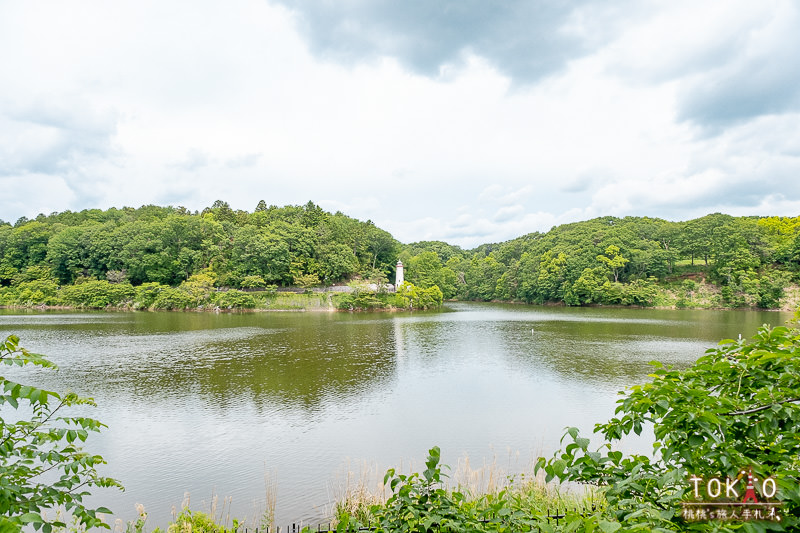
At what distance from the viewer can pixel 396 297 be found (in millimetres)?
48781

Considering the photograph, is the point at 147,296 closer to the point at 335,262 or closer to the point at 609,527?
the point at 335,262

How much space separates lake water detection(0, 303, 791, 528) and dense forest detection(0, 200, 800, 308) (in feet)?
85.4

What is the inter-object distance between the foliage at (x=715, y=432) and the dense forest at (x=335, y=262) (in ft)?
149

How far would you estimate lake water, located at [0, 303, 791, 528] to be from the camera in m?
7.52

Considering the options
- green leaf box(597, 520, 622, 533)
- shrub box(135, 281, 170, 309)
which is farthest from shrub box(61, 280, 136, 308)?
green leaf box(597, 520, 622, 533)

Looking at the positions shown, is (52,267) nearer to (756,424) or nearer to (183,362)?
(183,362)

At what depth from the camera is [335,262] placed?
51.9 meters

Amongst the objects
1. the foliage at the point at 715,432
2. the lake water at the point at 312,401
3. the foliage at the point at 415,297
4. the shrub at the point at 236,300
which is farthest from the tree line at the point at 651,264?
the foliage at the point at 715,432

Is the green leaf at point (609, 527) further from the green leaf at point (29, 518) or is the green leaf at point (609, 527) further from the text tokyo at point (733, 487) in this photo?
the green leaf at point (29, 518)

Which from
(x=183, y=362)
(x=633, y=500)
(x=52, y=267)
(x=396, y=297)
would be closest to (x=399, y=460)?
(x=633, y=500)

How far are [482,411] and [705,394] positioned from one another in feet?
30.3

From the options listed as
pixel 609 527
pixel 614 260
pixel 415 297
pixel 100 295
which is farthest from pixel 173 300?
pixel 614 260

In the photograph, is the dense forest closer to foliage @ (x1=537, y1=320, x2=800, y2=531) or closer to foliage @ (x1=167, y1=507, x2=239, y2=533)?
foliage @ (x1=167, y1=507, x2=239, y2=533)

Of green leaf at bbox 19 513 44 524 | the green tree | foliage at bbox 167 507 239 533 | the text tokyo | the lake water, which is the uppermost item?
the green tree
